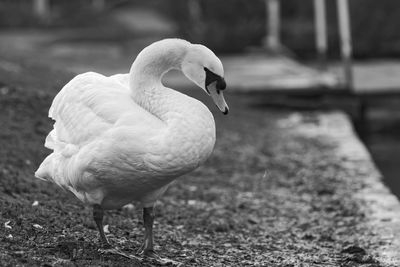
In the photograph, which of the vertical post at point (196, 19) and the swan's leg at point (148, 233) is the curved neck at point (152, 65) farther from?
the vertical post at point (196, 19)

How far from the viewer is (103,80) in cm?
565

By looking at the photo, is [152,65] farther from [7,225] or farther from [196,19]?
[196,19]

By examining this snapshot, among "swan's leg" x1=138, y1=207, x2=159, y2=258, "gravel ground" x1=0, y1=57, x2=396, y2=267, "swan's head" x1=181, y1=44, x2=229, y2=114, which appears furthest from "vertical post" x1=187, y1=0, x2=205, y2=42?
"swan's head" x1=181, y1=44, x2=229, y2=114

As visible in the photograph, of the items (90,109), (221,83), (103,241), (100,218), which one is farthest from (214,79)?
(103,241)

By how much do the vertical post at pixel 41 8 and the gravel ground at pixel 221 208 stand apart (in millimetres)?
15108

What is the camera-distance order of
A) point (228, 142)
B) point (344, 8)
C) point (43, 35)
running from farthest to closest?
point (43, 35) < point (344, 8) < point (228, 142)

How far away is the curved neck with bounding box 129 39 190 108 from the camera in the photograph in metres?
5.27

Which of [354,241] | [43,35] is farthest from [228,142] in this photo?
[43,35]

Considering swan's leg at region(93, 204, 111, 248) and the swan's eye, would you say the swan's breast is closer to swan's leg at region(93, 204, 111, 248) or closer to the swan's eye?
the swan's eye

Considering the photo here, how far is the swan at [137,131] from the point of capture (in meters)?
4.88

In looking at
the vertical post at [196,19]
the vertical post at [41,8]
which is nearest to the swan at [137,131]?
the vertical post at [196,19]

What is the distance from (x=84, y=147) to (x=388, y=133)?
10.7 m

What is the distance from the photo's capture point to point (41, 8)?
27.0m

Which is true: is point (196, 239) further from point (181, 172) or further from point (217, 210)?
point (181, 172)
